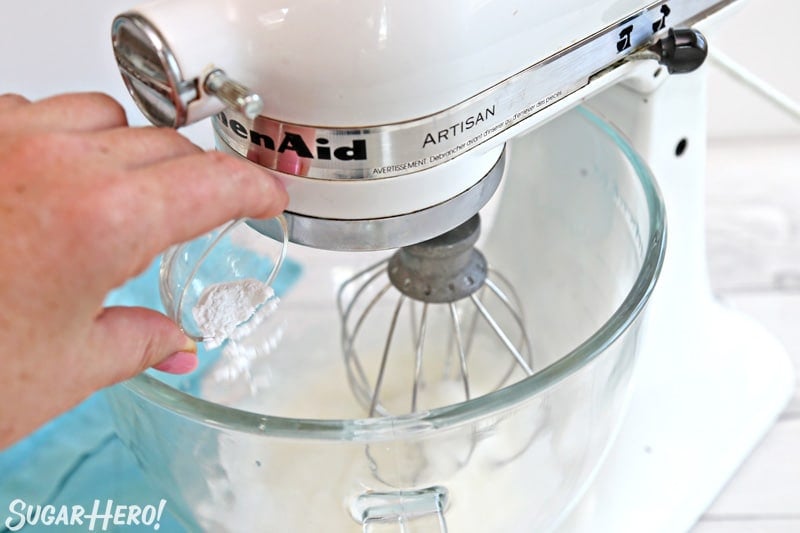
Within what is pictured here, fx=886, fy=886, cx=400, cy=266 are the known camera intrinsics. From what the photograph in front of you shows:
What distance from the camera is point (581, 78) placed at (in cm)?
33

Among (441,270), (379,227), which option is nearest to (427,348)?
(441,270)

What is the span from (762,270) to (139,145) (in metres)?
0.55

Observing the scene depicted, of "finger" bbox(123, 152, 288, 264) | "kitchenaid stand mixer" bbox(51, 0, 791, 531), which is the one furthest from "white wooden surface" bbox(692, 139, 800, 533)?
"finger" bbox(123, 152, 288, 264)

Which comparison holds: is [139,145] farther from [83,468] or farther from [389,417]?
[83,468]

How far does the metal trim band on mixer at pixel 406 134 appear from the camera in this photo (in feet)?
0.93

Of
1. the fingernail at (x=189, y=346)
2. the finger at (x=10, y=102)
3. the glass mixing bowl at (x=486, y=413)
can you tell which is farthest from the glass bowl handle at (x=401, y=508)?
the finger at (x=10, y=102)

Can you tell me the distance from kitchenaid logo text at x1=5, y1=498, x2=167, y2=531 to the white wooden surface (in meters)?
0.32

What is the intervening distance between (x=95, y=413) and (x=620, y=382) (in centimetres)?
35

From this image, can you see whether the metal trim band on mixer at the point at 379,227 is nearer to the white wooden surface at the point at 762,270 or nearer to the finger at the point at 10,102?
the finger at the point at 10,102

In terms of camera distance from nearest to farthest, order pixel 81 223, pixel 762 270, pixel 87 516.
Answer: pixel 81 223
pixel 87 516
pixel 762 270

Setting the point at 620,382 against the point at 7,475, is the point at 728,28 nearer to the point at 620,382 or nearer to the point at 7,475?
the point at 620,382

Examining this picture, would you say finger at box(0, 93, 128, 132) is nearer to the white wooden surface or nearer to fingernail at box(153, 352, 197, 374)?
fingernail at box(153, 352, 197, 374)

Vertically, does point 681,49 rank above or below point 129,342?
above

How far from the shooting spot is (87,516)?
1.69 feet
